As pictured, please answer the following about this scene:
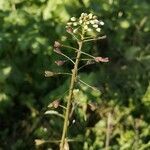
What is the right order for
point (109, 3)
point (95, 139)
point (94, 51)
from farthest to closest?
point (94, 51)
point (109, 3)
point (95, 139)

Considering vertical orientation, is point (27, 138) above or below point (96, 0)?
below

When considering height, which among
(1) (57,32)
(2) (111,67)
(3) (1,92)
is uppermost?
(1) (57,32)

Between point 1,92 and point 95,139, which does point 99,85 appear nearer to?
point 95,139

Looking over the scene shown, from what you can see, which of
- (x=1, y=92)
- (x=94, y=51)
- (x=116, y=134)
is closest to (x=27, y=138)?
(x=1, y=92)

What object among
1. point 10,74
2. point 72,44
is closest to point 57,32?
point 72,44

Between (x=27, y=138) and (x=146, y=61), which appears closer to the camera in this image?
(x=27, y=138)

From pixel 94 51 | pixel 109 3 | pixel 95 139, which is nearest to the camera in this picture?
pixel 95 139
